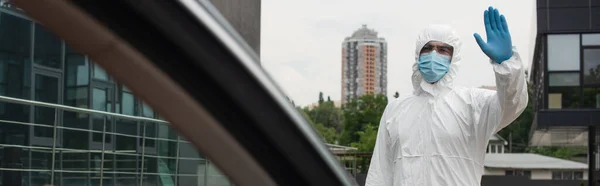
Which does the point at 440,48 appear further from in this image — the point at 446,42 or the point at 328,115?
the point at 328,115

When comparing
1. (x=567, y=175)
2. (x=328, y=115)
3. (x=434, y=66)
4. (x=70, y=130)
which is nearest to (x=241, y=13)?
(x=70, y=130)

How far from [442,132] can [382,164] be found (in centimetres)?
35

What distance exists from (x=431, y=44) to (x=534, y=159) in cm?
5288

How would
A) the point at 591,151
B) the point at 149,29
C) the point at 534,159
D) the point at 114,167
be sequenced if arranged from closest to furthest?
the point at 149,29
the point at 114,167
the point at 591,151
the point at 534,159

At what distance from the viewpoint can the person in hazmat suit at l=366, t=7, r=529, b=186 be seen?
4348 mm

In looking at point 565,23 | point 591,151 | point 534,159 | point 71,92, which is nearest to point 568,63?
point 565,23

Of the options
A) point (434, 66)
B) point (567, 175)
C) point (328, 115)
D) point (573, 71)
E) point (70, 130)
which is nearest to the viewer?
point (70, 130)

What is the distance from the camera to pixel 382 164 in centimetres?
483

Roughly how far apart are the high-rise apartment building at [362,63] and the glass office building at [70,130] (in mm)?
121186

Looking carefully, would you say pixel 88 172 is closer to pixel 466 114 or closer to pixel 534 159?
pixel 466 114

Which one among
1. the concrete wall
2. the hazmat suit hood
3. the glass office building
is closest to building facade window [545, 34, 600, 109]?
the hazmat suit hood

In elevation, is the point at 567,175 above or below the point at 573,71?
below

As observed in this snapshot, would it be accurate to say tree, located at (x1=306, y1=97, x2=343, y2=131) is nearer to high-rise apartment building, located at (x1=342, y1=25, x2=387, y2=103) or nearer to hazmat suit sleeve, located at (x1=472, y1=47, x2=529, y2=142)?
high-rise apartment building, located at (x1=342, y1=25, x2=387, y2=103)

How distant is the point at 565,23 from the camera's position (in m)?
24.8
